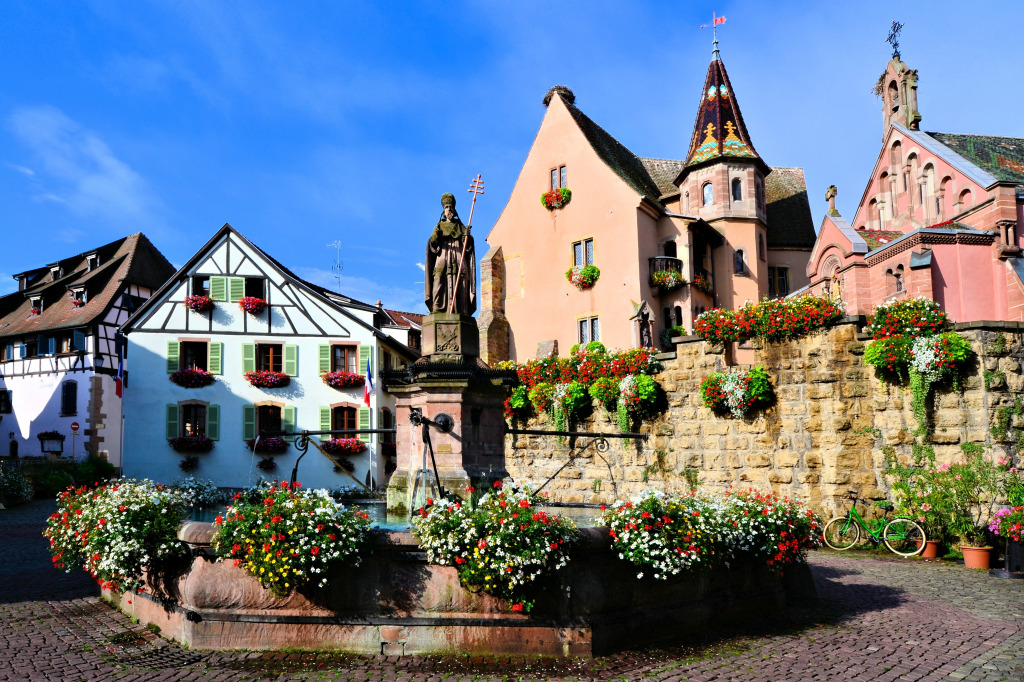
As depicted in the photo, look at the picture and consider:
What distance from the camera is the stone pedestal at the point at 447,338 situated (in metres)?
9.35

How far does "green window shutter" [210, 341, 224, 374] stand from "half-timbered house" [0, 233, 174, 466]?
350 cm

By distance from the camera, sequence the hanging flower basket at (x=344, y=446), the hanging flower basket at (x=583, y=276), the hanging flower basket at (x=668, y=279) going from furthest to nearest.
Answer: the hanging flower basket at (x=583, y=276), the hanging flower basket at (x=668, y=279), the hanging flower basket at (x=344, y=446)

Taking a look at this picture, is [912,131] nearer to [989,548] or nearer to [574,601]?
[989,548]

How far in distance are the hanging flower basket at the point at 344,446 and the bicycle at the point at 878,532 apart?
18138 mm

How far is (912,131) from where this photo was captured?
99.7 ft

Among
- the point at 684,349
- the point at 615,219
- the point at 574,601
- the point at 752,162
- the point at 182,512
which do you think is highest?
the point at 752,162

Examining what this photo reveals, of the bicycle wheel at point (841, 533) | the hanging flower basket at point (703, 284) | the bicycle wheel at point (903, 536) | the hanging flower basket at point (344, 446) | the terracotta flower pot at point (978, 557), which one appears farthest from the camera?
the hanging flower basket at point (703, 284)

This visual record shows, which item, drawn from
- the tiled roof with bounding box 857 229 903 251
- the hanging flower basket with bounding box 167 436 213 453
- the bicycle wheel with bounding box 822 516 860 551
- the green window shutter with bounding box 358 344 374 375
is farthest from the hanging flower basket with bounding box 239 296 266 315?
the bicycle wheel with bounding box 822 516 860 551

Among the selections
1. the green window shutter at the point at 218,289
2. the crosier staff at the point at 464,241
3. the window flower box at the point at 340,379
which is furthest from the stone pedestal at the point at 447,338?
the green window shutter at the point at 218,289

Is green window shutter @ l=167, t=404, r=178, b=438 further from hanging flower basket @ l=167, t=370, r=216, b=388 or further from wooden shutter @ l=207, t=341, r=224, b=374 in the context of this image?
wooden shutter @ l=207, t=341, r=224, b=374

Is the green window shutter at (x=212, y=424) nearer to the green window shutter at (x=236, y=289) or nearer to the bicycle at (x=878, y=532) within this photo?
the green window shutter at (x=236, y=289)

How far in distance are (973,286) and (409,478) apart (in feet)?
67.6

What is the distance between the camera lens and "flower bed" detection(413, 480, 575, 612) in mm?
6516

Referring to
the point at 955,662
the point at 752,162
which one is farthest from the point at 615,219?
the point at 955,662
